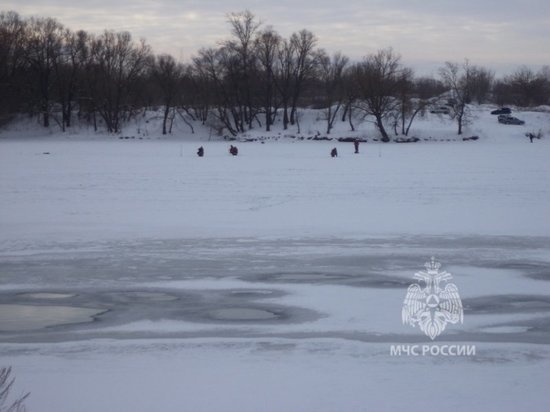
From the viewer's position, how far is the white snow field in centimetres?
814

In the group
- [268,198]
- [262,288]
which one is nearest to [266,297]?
[262,288]

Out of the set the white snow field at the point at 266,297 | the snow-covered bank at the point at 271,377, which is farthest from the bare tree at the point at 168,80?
the snow-covered bank at the point at 271,377

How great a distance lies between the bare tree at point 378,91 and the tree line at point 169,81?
398cm

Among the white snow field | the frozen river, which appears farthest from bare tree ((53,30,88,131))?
the frozen river

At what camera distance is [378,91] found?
77.5m

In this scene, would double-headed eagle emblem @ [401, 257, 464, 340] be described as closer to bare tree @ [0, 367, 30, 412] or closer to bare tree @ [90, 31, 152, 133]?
bare tree @ [0, 367, 30, 412]

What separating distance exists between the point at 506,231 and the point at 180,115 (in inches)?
3084

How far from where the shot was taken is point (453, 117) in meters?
83.7

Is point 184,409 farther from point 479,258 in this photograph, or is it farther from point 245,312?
point 479,258

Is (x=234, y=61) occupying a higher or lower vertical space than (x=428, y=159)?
higher

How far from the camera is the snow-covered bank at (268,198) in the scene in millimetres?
→ 19016

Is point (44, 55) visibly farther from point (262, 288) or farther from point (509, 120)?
point (262, 288)

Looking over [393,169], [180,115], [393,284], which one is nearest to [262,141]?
[180,115]

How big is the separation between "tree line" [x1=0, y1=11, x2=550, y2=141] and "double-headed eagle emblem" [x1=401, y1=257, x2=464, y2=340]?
7473 centimetres
